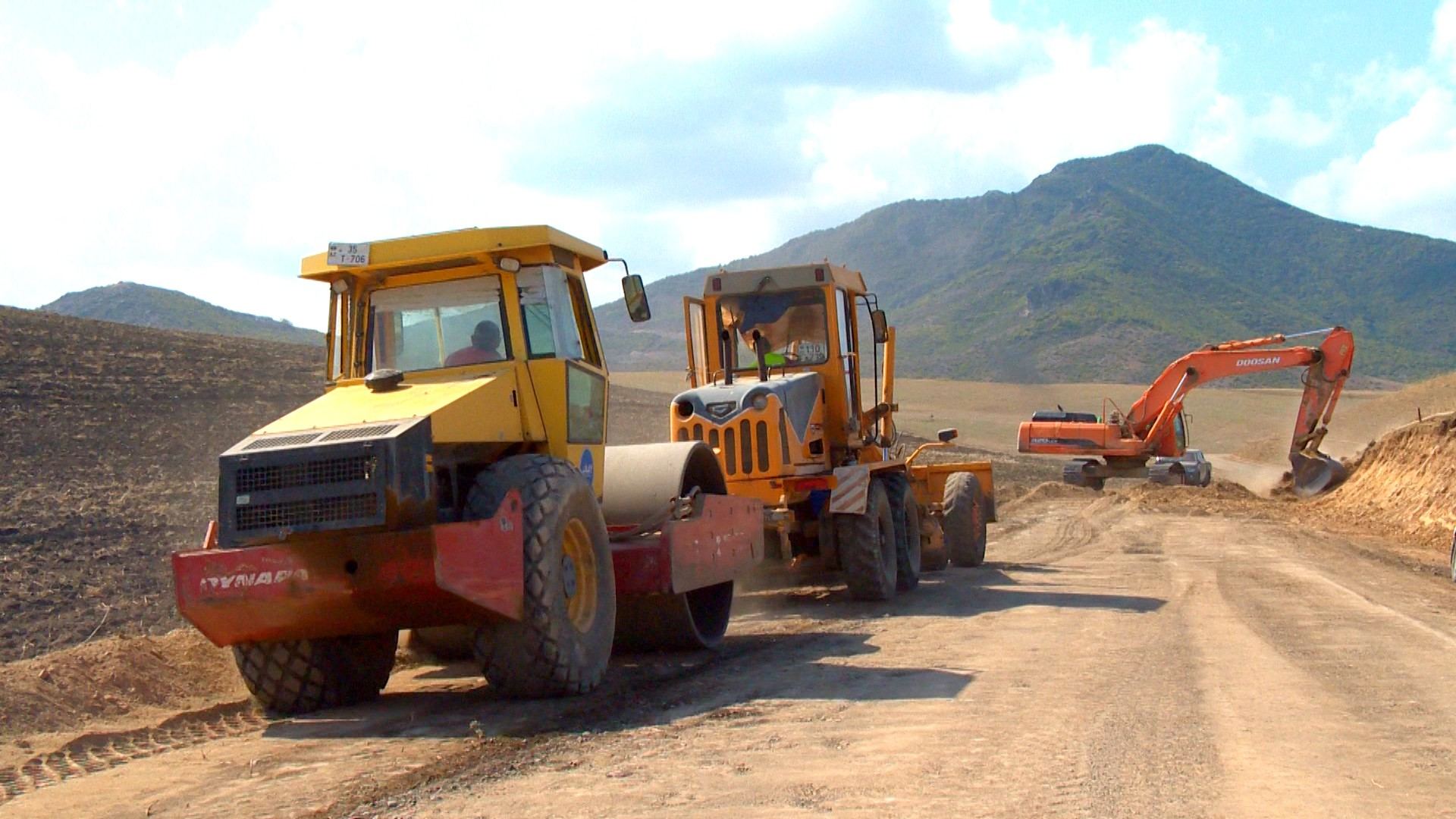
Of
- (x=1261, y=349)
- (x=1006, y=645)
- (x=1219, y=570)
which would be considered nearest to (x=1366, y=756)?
(x=1006, y=645)

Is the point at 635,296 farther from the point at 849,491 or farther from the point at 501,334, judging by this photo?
the point at 849,491

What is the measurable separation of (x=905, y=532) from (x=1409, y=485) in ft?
47.4

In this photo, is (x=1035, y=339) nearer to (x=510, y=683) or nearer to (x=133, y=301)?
(x=133, y=301)

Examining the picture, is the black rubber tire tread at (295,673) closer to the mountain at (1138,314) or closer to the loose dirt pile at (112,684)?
the loose dirt pile at (112,684)

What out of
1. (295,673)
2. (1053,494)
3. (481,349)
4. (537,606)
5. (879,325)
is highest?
(879,325)

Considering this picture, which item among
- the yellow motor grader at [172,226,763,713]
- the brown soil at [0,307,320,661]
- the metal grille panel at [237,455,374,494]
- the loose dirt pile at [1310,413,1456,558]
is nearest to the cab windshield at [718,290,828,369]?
the yellow motor grader at [172,226,763,713]

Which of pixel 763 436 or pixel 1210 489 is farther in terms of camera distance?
pixel 1210 489

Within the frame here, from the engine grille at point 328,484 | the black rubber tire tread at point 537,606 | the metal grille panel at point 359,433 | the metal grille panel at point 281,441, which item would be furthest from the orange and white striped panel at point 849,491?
the metal grille panel at point 281,441

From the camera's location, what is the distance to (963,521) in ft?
57.7

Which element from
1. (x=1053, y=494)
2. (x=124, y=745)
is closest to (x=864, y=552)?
(x=124, y=745)

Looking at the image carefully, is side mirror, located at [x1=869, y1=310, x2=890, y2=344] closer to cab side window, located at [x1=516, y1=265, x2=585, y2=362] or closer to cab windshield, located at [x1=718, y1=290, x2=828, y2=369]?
cab windshield, located at [x1=718, y1=290, x2=828, y2=369]

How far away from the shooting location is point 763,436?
43.2 feet

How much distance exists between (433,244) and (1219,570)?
36.1ft

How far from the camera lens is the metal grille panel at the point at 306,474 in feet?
24.6
